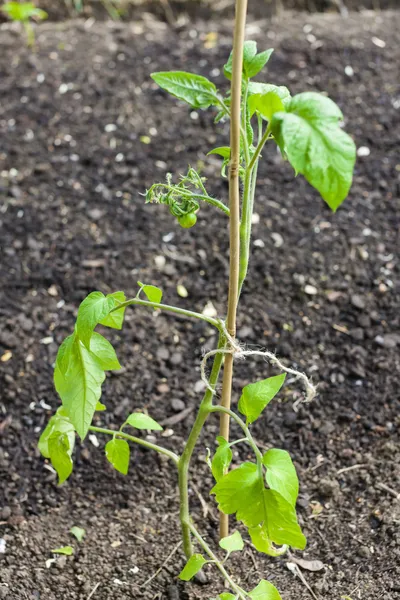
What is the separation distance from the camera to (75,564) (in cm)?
149

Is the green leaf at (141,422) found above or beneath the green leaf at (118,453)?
above

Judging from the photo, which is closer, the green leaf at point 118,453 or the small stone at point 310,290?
the green leaf at point 118,453

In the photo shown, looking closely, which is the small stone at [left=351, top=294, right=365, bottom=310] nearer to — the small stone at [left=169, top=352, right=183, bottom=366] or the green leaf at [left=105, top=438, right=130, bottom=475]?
the small stone at [left=169, top=352, right=183, bottom=366]

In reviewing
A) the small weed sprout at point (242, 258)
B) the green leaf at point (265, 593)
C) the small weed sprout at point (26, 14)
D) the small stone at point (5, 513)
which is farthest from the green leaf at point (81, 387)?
the small weed sprout at point (26, 14)

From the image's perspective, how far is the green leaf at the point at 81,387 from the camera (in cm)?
113

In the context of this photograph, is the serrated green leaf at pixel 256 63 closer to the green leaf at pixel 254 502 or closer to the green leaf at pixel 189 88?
the green leaf at pixel 189 88

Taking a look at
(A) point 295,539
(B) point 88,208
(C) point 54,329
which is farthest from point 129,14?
(A) point 295,539

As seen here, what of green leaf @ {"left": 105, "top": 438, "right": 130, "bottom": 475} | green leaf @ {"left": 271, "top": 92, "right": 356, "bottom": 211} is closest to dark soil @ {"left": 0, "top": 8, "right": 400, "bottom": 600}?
green leaf @ {"left": 105, "top": 438, "right": 130, "bottom": 475}

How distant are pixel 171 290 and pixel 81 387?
3.53 feet

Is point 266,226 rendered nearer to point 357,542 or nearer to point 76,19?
point 357,542

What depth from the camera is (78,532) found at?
1572mm

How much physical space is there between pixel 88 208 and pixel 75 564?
52.3 inches

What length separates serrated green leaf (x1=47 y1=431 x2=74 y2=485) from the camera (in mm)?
1276

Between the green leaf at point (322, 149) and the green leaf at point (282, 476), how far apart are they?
16.5 inches
